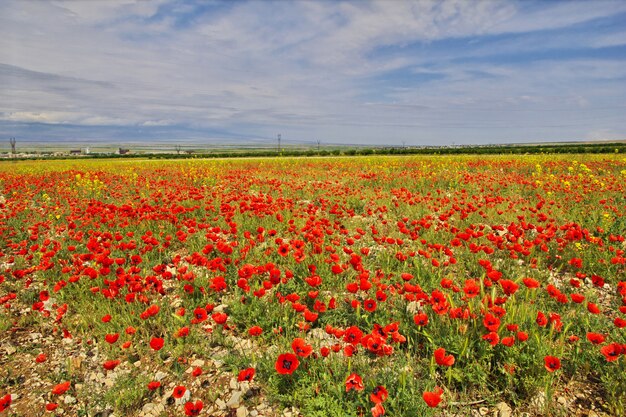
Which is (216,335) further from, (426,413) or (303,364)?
(426,413)

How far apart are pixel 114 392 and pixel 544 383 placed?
396 cm

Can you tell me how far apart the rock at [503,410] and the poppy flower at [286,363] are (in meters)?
1.77

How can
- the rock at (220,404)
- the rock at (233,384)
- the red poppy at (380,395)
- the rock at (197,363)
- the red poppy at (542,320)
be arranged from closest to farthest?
the red poppy at (380,395) → the red poppy at (542,320) → the rock at (220,404) → the rock at (233,384) → the rock at (197,363)

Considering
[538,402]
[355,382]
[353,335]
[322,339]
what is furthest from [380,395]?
[538,402]

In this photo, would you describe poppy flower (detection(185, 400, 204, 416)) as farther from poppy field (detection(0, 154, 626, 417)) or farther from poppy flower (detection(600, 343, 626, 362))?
poppy flower (detection(600, 343, 626, 362))

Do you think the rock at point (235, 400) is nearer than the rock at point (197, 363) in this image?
Yes

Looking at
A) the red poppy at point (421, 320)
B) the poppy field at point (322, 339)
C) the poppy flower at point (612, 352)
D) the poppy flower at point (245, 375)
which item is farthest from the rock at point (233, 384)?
the poppy flower at point (612, 352)

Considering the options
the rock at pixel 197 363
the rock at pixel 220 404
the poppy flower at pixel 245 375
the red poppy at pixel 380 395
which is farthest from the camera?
the rock at pixel 197 363

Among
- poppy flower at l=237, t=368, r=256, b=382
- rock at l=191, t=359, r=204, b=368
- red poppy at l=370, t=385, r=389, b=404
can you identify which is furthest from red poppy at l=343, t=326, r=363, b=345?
rock at l=191, t=359, r=204, b=368

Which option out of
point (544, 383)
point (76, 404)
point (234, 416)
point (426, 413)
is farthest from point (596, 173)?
point (76, 404)

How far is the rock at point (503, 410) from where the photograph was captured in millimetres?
2754

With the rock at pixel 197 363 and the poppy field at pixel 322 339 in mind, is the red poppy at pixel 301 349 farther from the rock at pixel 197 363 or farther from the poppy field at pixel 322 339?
the rock at pixel 197 363

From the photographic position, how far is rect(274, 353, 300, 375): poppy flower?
270 cm

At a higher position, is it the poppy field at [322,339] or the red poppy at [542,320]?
the red poppy at [542,320]
